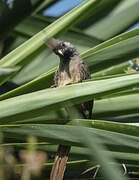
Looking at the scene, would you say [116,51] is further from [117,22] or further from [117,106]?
[117,22]

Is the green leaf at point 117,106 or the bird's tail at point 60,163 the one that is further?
the green leaf at point 117,106

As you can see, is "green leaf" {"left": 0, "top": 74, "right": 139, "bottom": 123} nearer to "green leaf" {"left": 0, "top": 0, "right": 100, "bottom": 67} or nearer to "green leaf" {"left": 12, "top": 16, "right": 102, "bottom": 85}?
"green leaf" {"left": 0, "top": 0, "right": 100, "bottom": 67}

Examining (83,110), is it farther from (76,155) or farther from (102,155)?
(102,155)

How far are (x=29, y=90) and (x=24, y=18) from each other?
1.00m

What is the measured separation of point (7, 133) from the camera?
1348 millimetres

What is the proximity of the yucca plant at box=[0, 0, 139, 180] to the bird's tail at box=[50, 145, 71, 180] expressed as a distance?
1.7 inches

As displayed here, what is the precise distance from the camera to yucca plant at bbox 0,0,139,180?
1.15m

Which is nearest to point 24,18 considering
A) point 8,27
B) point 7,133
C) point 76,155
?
point 8,27

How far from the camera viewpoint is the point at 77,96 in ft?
3.84

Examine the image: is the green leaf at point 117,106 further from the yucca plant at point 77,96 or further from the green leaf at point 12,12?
the green leaf at point 12,12

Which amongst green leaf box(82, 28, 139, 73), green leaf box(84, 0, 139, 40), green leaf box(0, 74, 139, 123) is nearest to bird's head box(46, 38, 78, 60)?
green leaf box(84, 0, 139, 40)

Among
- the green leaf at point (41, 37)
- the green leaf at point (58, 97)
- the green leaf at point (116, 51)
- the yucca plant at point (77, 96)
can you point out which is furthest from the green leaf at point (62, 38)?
the green leaf at point (58, 97)

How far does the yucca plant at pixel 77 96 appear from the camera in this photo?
115cm

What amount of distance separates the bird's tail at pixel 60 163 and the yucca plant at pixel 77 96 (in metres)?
0.04
